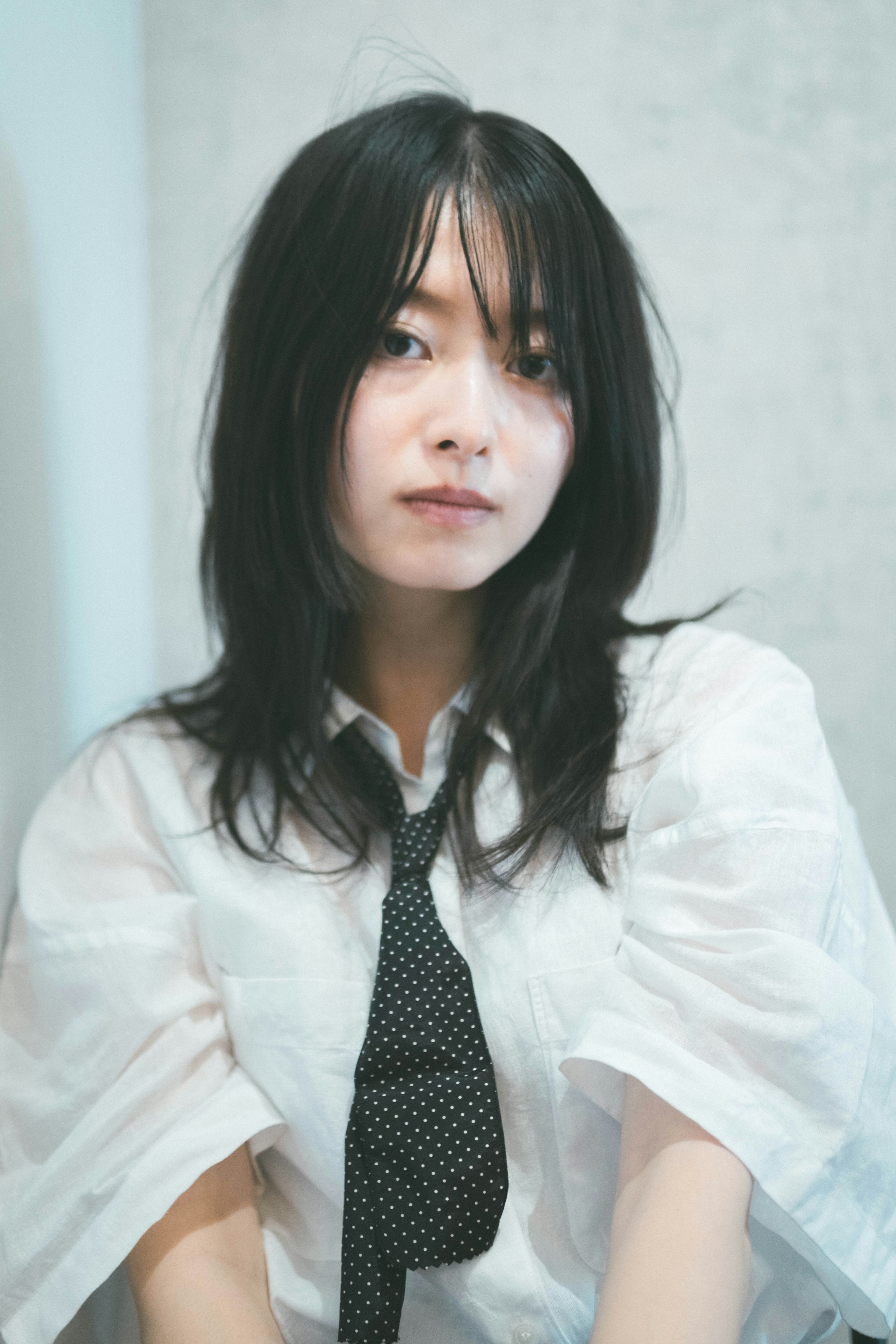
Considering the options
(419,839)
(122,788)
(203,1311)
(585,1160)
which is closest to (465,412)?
(419,839)

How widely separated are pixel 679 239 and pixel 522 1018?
3.39ft

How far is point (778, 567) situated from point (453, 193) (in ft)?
2.47

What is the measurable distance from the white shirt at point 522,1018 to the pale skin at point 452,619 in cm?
4

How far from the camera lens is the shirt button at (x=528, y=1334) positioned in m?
0.78

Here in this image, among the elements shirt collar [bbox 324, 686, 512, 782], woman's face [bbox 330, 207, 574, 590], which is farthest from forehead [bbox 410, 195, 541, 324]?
shirt collar [bbox 324, 686, 512, 782]

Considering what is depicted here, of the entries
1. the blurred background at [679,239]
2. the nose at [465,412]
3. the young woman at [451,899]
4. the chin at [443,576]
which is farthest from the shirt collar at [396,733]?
the blurred background at [679,239]

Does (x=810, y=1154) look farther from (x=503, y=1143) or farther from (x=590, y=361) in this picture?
(x=590, y=361)

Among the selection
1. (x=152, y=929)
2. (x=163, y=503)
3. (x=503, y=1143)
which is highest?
(x=163, y=503)

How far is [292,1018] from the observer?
33.4 inches

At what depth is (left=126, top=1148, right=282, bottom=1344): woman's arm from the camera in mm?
731

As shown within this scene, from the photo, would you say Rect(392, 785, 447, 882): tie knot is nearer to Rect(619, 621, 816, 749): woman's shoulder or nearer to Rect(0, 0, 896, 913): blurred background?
Rect(619, 621, 816, 749): woman's shoulder

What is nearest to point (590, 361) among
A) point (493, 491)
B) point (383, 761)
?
point (493, 491)

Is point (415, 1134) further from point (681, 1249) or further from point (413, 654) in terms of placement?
point (413, 654)

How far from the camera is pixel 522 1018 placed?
821mm
